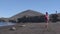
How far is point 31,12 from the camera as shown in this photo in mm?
129125

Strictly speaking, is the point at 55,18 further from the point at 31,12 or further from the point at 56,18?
the point at 31,12

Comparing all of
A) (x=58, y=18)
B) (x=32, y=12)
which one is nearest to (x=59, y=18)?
(x=58, y=18)

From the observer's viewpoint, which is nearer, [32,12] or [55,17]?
[55,17]

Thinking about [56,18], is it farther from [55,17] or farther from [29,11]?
[29,11]

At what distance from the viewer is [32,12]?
5079 inches

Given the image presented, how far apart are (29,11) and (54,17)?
60312mm

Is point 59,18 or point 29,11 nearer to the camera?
point 59,18

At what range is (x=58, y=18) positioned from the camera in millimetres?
72125

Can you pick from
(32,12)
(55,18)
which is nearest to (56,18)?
(55,18)

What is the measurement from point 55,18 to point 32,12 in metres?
59.2

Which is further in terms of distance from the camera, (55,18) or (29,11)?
(29,11)

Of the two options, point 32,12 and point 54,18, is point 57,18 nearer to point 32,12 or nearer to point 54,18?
point 54,18

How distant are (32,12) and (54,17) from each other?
5679cm

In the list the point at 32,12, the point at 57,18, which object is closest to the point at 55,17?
the point at 57,18
